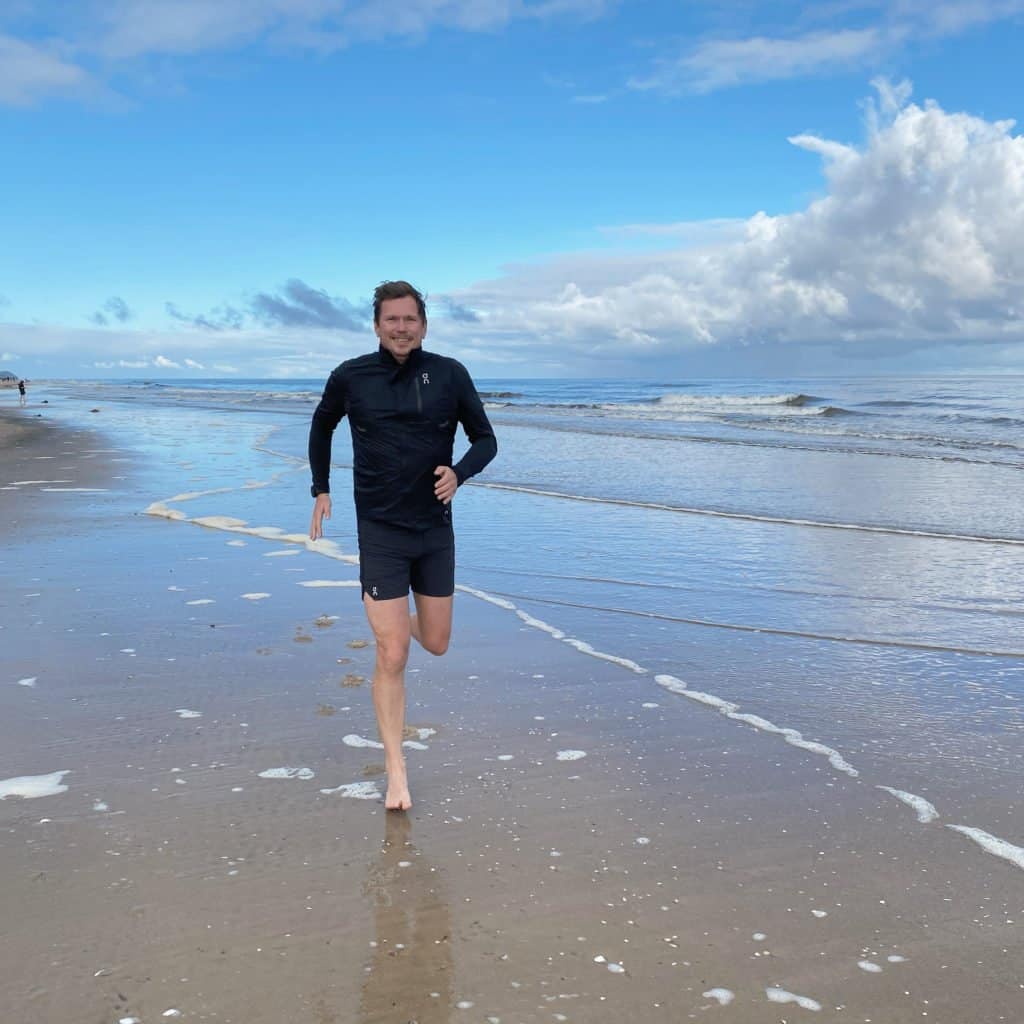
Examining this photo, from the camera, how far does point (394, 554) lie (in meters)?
3.84

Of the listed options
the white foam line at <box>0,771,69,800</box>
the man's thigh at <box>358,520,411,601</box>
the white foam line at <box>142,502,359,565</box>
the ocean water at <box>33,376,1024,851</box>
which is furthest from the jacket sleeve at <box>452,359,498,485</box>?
the white foam line at <box>142,502,359,565</box>

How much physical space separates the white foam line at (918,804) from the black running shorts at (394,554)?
2.03m

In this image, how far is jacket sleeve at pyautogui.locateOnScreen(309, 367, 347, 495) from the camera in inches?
151

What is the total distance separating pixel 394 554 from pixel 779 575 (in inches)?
209

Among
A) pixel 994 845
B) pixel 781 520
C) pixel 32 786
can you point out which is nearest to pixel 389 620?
pixel 32 786

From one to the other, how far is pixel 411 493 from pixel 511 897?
1.55 metres

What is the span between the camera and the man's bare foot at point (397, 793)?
12.0 feet

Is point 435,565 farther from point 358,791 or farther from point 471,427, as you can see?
point 358,791

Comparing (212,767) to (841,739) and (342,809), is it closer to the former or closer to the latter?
(342,809)

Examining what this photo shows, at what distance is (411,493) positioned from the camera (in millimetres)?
3805

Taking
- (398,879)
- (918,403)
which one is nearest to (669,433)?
(918,403)

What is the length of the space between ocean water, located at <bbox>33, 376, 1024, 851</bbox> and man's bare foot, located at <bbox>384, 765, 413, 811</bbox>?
173cm

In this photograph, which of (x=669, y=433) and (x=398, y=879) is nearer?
(x=398, y=879)

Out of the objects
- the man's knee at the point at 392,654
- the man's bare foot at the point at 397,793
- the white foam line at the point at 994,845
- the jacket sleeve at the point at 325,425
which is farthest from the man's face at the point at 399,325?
the white foam line at the point at 994,845
